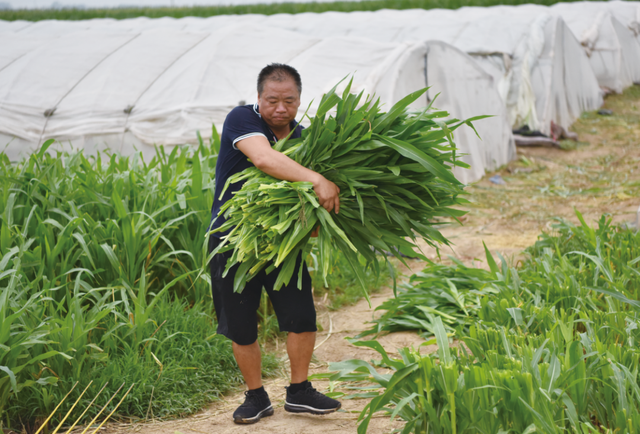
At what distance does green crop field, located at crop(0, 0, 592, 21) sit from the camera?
16703 millimetres

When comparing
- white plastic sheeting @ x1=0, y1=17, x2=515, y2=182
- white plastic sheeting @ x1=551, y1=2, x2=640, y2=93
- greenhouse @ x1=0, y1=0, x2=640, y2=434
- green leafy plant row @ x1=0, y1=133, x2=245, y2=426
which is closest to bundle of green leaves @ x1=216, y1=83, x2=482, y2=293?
greenhouse @ x1=0, y1=0, x2=640, y2=434

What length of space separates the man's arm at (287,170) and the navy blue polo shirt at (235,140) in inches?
2.6

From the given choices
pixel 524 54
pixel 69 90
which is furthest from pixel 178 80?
pixel 524 54

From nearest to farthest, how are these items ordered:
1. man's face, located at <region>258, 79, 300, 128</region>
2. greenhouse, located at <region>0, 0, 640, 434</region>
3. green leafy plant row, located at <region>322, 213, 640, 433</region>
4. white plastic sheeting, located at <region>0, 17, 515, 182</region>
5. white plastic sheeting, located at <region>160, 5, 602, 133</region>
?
green leafy plant row, located at <region>322, 213, 640, 433</region>
greenhouse, located at <region>0, 0, 640, 434</region>
man's face, located at <region>258, 79, 300, 128</region>
white plastic sheeting, located at <region>0, 17, 515, 182</region>
white plastic sheeting, located at <region>160, 5, 602, 133</region>

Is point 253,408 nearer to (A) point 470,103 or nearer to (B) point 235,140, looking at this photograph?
(B) point 235,140

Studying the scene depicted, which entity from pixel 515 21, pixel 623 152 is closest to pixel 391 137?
pixel 623 152

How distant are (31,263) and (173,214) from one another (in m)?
0.83

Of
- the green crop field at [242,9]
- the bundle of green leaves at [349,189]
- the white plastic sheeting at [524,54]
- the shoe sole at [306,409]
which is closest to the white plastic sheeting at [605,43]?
the white plastic sheeting at [524,54]

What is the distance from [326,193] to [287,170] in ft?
0.51

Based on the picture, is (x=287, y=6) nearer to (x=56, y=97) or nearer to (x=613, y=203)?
(x=56, y=97)

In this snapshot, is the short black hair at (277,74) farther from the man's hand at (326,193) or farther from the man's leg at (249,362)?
the man's leg at (249,362)

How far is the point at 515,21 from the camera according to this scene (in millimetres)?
10219

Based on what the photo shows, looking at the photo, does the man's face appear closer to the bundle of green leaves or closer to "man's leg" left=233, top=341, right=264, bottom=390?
the bundle of green leaves

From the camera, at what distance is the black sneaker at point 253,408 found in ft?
7.01
